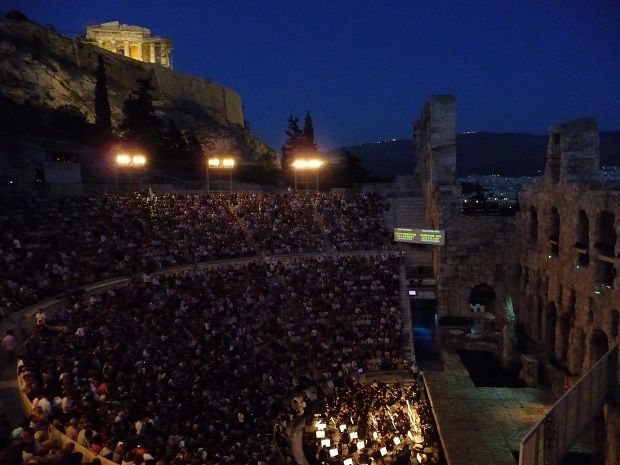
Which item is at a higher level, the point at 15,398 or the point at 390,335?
the point at 15,398

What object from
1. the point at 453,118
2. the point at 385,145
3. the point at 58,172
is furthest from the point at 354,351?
the point at 385,145

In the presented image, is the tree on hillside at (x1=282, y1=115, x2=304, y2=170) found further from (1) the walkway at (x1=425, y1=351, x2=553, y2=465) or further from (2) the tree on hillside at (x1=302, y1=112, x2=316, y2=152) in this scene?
(1) the walkway at (x1=425, y1=351, x2=553, y2=465)

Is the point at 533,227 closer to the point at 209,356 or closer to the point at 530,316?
the point at 530,316

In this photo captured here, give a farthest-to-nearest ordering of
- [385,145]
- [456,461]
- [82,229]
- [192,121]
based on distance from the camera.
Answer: [385,145] < [192,121] < [82,229] < [456,461]

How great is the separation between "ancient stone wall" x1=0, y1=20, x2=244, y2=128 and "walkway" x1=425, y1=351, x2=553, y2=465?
4672 cm

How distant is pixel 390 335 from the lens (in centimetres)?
2375

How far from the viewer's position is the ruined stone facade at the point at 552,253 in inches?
799

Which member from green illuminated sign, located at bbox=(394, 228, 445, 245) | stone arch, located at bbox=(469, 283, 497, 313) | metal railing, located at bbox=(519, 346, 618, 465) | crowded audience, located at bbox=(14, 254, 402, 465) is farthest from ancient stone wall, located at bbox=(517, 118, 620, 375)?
crowded audience, located at bbox=(14, 254, 402, 465)

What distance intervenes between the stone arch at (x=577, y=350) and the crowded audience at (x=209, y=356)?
22.7 feet

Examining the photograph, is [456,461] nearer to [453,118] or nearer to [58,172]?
[453,118]

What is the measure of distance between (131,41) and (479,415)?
78015mm

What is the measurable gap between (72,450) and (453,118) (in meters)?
29.6

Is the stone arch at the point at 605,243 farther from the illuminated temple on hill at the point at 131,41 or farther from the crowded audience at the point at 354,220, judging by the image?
the illuminated temple on hill at the point at 131,41

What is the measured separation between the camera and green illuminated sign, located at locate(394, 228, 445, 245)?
3050 cm
